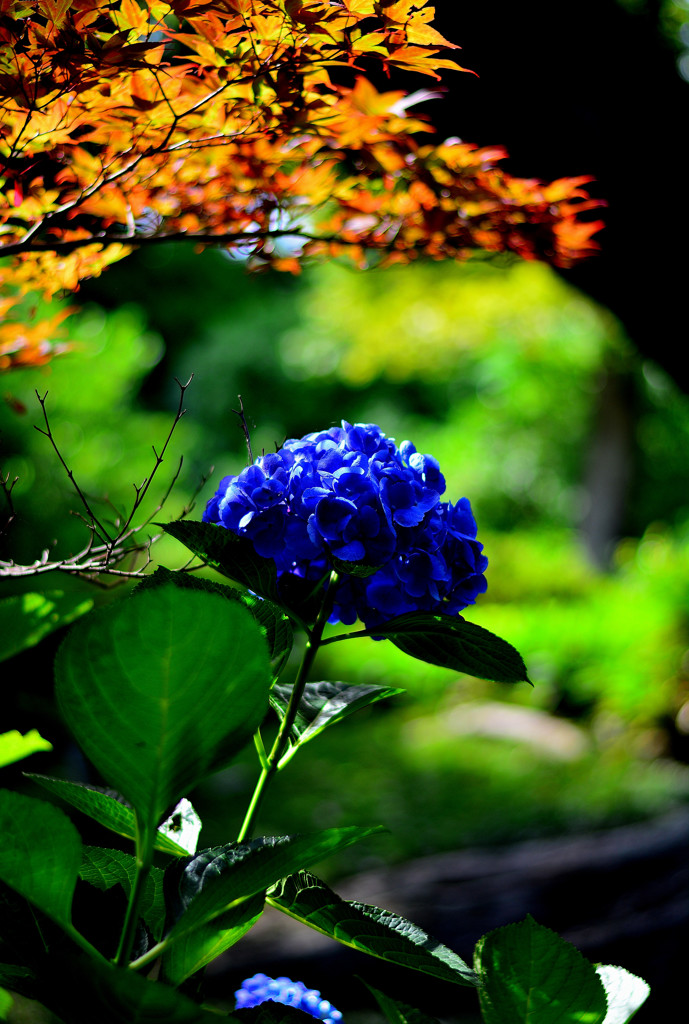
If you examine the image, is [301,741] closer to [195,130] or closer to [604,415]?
[195,130]

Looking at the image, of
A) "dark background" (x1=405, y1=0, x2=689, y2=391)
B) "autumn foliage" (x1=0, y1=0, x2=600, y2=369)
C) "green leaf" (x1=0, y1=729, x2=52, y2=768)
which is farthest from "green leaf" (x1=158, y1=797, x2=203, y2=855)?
"dark background" (x1=405, y1=0, x2=689, y2=391)

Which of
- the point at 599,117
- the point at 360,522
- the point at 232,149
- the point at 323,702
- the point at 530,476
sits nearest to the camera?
the point at 360,522

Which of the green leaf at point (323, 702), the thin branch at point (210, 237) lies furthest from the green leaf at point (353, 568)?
the thin branch at point (210, 237)

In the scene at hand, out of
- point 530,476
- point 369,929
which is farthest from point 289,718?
point 530,476

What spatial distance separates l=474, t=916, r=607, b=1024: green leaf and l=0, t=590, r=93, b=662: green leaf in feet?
1.63

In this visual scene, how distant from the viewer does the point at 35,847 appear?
49 centimetres

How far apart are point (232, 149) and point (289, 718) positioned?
0.88 m

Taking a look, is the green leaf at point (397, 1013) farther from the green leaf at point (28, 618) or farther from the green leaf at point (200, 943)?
the green leaf at point (28, 618)

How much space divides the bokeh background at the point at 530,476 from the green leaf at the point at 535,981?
54 cm

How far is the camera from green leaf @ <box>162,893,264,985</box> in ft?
1.79

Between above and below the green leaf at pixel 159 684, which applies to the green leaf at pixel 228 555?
below

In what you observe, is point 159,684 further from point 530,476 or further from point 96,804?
point 530,476

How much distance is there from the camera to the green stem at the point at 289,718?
691 millimetres

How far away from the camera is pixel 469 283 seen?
8852 millimetres
